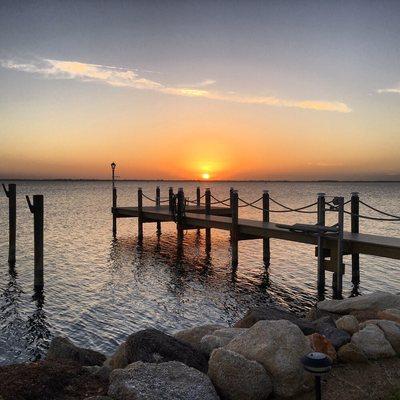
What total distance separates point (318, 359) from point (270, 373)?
155 cm

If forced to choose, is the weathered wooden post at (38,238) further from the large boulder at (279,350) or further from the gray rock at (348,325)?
the gray rock at (348,325)

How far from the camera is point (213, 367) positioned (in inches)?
231

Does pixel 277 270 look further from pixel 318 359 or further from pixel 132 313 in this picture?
pixel 318 359

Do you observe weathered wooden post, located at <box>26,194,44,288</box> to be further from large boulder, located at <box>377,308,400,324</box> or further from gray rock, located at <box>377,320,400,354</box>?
gray rock, located at <box>377,320,400,354</box>

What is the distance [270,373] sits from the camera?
5.91 meters

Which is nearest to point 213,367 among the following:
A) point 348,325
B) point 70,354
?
point 348,325

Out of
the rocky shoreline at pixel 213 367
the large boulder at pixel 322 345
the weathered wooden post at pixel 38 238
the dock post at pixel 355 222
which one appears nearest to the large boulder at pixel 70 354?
the rocky shoreline at pixel 213 367

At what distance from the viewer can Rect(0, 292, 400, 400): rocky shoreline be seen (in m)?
5.36

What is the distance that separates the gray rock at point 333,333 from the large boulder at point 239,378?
164cm

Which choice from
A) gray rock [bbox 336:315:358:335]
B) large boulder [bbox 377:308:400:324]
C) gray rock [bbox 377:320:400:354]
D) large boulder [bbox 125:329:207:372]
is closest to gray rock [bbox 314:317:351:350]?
gray rock [bbox 336:315:358:335]

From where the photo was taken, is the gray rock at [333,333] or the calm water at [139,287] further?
the calm water at [139,287]

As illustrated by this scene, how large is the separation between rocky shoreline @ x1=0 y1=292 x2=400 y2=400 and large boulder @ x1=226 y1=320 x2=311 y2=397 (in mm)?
13

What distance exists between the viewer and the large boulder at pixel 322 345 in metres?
6.55

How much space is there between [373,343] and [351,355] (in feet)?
1.71
